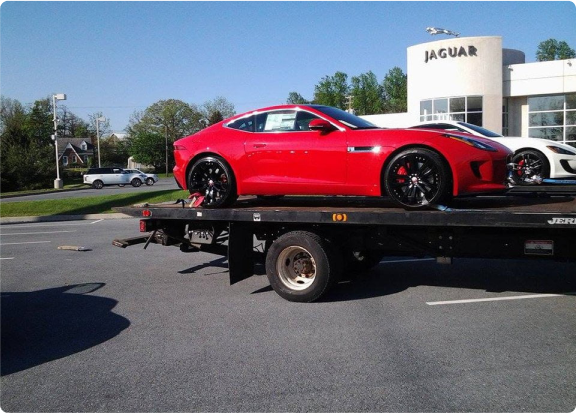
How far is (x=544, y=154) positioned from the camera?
8094 mm

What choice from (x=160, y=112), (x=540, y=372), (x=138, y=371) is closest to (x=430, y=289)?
(x=540, y=372)

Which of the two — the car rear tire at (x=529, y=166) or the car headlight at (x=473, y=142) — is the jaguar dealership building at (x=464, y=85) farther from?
the car headlight at (x=473, y=142)

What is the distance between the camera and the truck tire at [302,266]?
21.2ft

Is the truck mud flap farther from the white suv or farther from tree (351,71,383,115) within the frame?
the white suv

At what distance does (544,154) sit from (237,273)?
4.87 meters

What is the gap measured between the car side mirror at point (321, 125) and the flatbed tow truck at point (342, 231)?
966 millimetres

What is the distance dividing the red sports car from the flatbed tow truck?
0.83 feet

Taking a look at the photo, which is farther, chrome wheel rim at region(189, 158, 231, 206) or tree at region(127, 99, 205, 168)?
tree at region(127, 99, 205, 168)

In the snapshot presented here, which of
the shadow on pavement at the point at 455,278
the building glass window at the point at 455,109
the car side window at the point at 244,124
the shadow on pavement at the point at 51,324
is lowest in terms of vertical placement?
the shadow on pavement at the point at 51,324

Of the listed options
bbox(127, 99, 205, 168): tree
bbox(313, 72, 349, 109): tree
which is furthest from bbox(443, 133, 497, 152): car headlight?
bbox(127, 99, 205, 168): tree

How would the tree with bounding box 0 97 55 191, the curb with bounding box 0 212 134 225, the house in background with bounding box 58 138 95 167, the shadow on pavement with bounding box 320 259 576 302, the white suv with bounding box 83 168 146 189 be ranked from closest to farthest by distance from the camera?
the shadow on pavement with bounding box 320 259 576 302
the curb with bounding box 0 212 134 225
the tree with bounding box 0 97 55 191
the white suv with bounding box 83 168 146 189
the house in background with bounding box 58 138 95 167

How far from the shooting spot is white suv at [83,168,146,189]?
44.4 m

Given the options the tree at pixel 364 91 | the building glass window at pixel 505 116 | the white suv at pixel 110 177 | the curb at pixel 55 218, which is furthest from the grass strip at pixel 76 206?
the white suv at pixel 110 177

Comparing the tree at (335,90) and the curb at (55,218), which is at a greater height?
the tree at (335,90)
